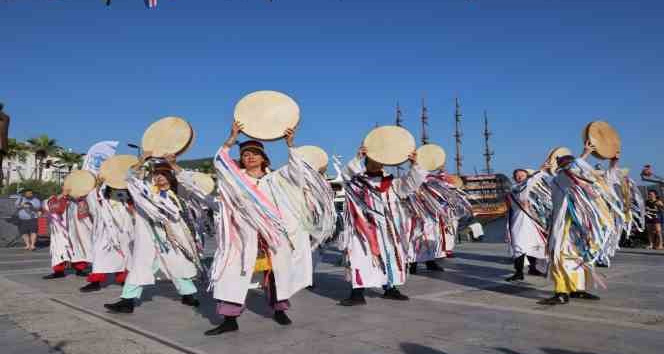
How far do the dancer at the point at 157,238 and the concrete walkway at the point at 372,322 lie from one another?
0.26 metres

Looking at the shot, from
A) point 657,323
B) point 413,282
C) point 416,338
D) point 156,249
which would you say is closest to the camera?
point 416,338

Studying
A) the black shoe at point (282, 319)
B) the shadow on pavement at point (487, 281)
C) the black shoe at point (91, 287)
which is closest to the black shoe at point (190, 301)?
the black shoe at point (282, 319)

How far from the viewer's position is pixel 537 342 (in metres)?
3.71

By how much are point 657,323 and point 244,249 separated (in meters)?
3.57

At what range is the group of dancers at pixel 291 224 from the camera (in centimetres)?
448

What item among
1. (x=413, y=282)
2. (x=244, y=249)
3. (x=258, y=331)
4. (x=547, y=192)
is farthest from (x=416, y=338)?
(x=547, y=192)

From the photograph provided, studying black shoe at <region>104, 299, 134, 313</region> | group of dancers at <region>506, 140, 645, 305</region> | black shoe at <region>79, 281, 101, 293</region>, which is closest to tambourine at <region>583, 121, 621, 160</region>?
group of dancers at <region>506, 140, 645, 305</region>

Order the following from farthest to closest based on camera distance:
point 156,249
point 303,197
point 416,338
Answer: point 156,249 → point 303,197 → point 416,338

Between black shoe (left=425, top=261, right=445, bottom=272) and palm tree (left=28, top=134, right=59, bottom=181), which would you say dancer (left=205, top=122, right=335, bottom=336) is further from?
palm tree (left=28, top=134, right=59, bottom=181)

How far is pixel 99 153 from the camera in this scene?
8211 mm

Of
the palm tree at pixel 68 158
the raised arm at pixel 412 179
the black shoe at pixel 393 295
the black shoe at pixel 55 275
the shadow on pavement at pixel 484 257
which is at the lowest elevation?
the shadow on pavement at pixel 484 257

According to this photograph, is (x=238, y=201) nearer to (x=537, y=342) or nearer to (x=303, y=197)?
(x=303, y=197)

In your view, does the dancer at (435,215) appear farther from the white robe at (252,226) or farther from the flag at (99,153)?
the flag at (99,153)

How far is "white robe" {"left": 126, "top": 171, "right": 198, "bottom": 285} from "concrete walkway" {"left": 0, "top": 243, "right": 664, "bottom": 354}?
1.40 feet
